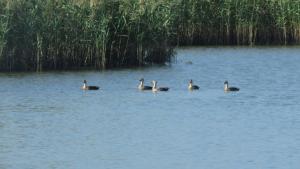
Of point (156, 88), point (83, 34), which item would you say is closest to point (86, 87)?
point (156, 88)

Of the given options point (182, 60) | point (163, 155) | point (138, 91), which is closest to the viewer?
point (163, 155)

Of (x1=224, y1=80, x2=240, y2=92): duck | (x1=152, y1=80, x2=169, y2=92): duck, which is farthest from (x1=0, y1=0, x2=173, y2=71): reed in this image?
(x1=224, y1=80, x2=240, y2=92): duck

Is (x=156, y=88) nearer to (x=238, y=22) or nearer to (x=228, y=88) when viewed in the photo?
(x=228, y=88)

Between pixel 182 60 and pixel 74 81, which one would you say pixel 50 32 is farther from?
pixel 182 60

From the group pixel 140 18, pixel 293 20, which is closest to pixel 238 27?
pixel 293 20

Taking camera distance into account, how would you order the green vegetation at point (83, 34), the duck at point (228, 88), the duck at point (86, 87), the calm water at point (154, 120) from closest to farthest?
the calm water at point (154, 120), the duck at point (228, 88), the duck at point (86, 87), the green vegetation at point (83, 34)

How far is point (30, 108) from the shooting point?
21.8 meters

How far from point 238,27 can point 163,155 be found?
20.9m

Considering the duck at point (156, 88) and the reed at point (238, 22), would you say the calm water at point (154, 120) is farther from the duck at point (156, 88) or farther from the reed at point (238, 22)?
the reed at point (238, 22)

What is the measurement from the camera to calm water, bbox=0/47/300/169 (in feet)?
52.1

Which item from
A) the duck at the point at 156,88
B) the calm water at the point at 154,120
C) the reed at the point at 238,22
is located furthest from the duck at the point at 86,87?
the reed at the point at 238,22

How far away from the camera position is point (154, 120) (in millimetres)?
19953

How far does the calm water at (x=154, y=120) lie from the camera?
1587 cm

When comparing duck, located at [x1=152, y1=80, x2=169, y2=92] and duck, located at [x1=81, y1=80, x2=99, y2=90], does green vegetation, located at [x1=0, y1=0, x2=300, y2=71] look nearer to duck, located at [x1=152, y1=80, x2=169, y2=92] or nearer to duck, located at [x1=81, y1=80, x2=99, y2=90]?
duck, located at [x1=81, y1=80, x2=99, y2=90]
